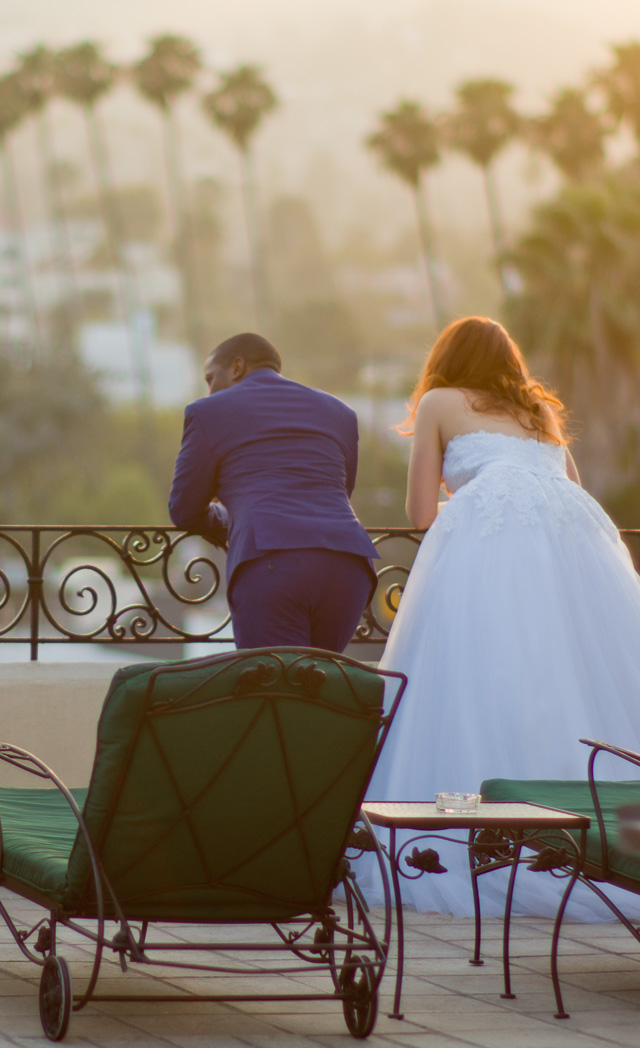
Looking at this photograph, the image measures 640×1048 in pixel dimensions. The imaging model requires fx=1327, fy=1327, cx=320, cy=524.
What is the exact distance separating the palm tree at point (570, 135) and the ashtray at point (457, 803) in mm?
46933

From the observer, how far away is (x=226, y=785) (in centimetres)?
297

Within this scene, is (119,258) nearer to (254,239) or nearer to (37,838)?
(254,239)

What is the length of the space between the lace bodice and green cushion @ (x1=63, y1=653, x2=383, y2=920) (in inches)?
68.9

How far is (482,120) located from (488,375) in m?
50.5

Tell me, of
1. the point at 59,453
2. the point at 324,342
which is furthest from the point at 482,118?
the point at 324,342

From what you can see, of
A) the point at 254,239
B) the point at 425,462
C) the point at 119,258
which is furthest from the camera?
the point at 119,258

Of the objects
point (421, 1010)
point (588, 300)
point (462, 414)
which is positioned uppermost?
point (588, 300)

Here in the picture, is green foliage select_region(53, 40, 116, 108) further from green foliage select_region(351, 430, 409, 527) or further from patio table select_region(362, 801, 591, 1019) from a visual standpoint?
patio table select_region(362, 801, 591, 1019)

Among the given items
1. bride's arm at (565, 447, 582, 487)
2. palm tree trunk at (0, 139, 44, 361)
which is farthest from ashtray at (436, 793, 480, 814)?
palm tree trunk at (0, 139, 44, 361)

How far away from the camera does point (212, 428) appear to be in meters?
4.02

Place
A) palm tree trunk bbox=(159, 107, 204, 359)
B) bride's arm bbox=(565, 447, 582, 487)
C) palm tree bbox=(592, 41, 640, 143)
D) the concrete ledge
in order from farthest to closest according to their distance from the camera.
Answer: palm tree trunk bbox=(159, 107, 204, 359) → palm tree bbox=(592, 41, 640, 143) → the concrete ledge → bride's arm bbox=(565, 447, 582, 487)

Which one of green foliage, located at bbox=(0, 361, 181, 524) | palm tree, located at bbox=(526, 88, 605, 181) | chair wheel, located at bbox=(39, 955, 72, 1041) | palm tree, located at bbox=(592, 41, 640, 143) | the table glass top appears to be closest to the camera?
chair wheel, located at bbox=(39, 955, 72, 1041)

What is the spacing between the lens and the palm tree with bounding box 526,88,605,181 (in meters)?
47.3

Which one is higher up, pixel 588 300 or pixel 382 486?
pixel 588 300
